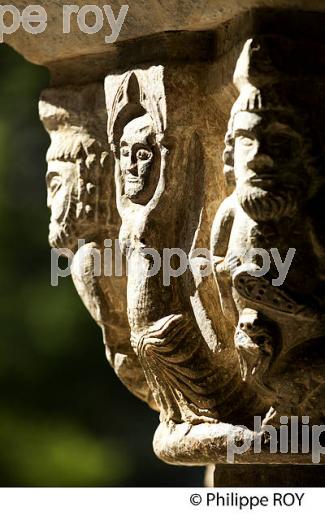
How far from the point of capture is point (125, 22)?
2576 millimetres

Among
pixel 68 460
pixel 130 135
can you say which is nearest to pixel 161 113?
pixel 130 135

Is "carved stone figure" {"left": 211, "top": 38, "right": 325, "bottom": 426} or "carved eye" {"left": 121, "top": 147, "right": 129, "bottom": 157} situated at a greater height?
"carved eye" {"left": 121, "top": 147, "right": 129, "bottom": 157}

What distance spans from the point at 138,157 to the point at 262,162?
278mm

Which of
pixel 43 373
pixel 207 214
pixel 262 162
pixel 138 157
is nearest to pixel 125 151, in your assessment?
pixel 138 157

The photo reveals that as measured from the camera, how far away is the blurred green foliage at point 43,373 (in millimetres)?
5320

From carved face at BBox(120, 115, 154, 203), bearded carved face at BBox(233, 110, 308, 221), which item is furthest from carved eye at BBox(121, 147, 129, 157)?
bearded carved face at BBox(233, 110, 308, 221)

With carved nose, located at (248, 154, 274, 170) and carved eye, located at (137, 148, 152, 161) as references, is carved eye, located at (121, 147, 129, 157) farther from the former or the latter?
carved nose, located at (248, 154, 274, 170)

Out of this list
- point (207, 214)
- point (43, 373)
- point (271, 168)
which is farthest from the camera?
point (43, 373)

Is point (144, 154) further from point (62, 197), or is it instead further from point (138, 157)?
point (62, 197)

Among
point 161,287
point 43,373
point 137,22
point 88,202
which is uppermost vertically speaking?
point 137,22

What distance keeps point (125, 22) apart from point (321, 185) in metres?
0.41

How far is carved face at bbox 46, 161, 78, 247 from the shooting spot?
2.77 metres

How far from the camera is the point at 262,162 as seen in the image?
2352 mm

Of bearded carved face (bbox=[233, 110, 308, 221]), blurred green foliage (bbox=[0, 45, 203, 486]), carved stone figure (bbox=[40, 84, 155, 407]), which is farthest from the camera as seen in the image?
blurred green foliage (bbox=[0, 45, 203, 486])
